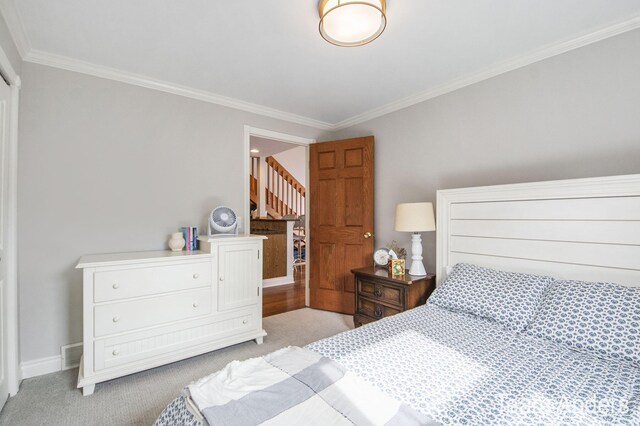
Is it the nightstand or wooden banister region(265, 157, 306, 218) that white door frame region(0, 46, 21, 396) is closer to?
the nightstand

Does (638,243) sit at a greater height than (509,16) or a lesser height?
lesser

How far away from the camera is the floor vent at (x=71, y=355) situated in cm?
231

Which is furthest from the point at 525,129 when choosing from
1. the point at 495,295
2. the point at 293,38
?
the point at 293,38

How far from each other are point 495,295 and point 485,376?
809 mm

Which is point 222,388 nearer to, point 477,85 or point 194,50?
point 194,50

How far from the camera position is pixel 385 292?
2.63 metres

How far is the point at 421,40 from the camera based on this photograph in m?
2.10

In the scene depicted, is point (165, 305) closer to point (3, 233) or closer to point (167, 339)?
point (167, 339)

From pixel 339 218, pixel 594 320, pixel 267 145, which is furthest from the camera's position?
pixel 267 145

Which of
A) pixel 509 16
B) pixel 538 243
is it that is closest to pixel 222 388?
pixel 538 243

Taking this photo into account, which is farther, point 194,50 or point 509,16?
point 194,50

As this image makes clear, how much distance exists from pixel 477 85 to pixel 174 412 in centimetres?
307

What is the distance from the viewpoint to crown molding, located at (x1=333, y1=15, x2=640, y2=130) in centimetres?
191

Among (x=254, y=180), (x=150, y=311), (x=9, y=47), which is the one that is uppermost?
(x=9, y=47)
